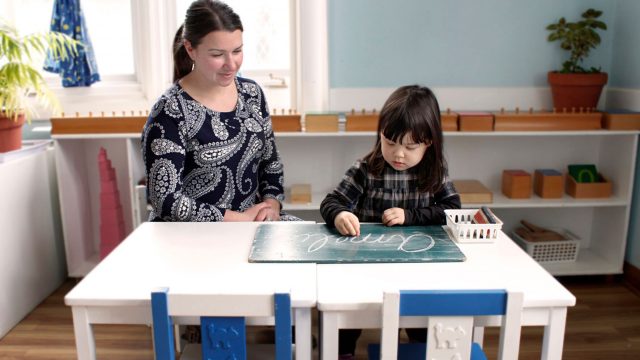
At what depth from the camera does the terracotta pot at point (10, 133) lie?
2457 millimetres

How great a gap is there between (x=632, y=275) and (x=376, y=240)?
1.94m

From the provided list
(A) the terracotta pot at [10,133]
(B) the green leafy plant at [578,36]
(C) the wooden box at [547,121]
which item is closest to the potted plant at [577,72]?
(B) the green leafy plant at [578,36]

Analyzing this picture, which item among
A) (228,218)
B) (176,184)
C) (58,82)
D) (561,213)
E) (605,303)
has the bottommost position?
(605,303)

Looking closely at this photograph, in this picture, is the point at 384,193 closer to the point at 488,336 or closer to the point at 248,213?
the point at 248,213

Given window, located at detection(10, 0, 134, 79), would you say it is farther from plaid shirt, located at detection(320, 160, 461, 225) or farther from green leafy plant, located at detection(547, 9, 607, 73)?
green leafy plant, located at detection(547, 9, 607, 73)

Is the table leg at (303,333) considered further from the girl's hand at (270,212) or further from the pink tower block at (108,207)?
the pink tower block at (108,207)

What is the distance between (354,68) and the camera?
9.54 feet

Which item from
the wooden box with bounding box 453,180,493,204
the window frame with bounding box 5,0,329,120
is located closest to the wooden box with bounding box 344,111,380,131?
the window frame with bounding box 5,0,329,120

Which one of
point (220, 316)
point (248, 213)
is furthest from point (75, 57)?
point (220, 316)

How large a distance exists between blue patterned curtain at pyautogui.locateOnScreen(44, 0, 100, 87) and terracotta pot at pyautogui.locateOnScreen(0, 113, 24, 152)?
492 millimetres

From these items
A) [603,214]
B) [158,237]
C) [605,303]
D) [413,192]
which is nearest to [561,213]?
[603,214]

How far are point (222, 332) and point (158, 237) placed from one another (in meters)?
0.53

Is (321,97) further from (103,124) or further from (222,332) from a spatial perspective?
(222,332)

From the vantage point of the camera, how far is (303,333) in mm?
1185
